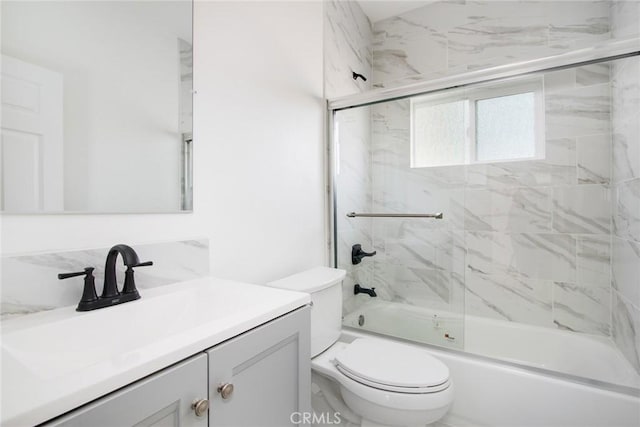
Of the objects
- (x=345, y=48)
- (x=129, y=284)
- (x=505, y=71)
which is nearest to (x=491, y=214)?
(x=505, y=71)

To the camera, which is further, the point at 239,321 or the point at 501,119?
the point at 501,119

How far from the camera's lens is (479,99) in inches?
75.5

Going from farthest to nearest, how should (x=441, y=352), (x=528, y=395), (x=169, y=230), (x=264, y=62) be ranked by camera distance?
(x=441, y=352), (x=264, y=62), (x=528, y=395), (x=169, y=230)

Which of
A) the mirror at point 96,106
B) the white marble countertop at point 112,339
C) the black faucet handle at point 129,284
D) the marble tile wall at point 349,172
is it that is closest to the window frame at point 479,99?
the marble tile wall at point 349,172

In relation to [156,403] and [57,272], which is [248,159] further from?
[156,403]

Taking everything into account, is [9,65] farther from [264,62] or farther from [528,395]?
[528,395]

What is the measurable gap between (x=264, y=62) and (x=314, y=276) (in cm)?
107

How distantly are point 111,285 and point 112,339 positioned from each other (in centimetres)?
16

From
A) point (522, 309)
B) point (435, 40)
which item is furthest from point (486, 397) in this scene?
point (435, 40)

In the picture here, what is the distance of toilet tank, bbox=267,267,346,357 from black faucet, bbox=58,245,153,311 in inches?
24.1

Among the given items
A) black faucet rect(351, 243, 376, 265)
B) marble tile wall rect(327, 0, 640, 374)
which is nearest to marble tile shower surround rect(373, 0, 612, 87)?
marble tile wall rect(327, 0, 640, 374)

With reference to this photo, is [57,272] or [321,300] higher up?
[57,272]

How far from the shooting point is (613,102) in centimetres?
176

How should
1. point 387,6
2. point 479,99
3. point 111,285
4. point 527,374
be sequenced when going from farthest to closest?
point 387,6
point 479,99
point 527,374
point 111,285
